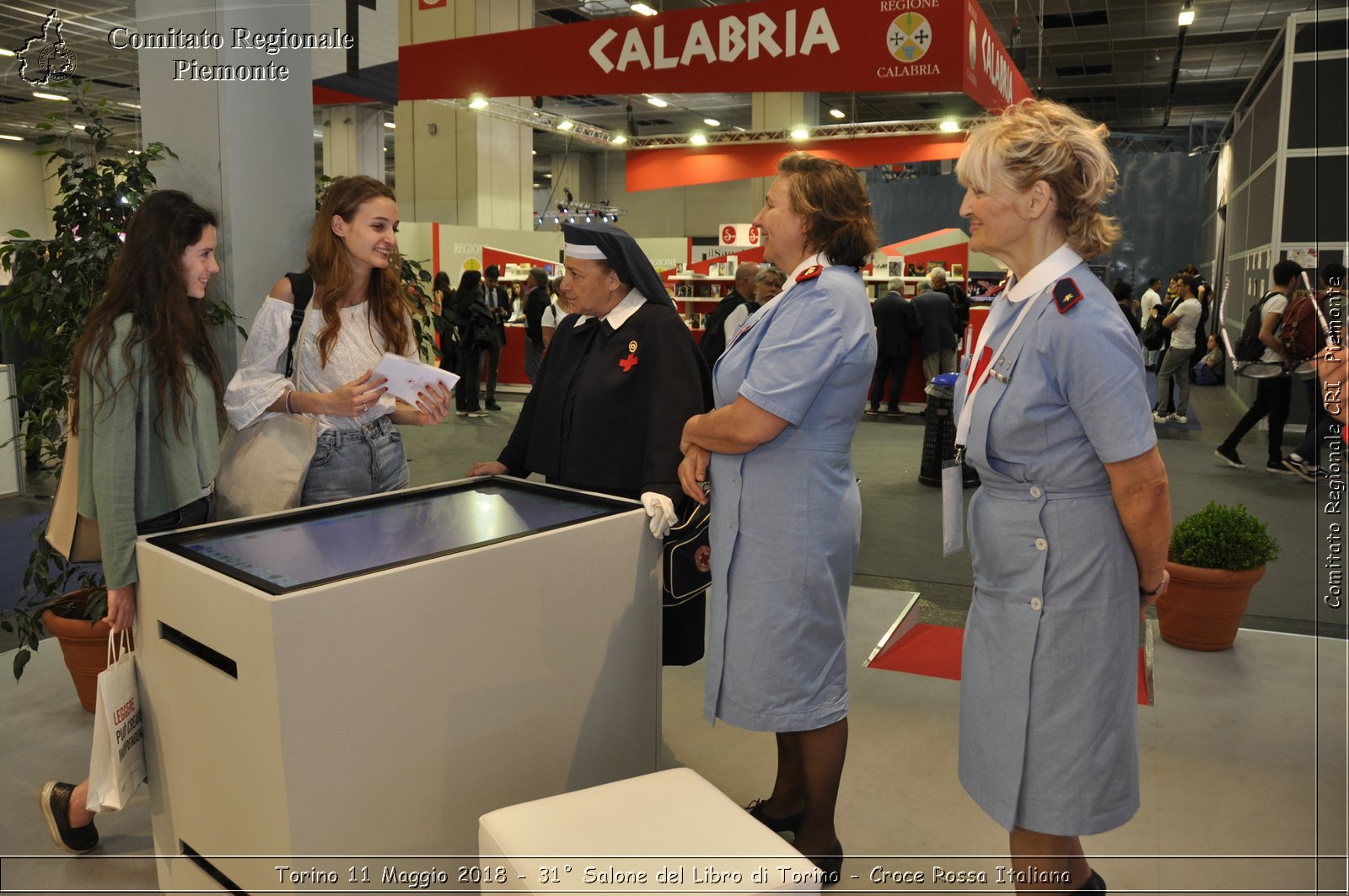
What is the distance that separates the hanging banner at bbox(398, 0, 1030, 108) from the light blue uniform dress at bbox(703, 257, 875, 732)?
12.3 feet

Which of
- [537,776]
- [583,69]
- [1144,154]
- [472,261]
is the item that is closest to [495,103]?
[472,261]

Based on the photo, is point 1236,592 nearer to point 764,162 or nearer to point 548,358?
point 548,358

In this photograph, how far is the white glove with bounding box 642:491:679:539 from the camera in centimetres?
222

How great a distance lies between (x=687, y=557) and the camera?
92.0 inches

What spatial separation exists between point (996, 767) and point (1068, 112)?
1.12 metres

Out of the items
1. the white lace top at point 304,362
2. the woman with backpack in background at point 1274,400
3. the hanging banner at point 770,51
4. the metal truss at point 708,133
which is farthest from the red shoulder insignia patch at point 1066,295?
the metal truss at point 708,133

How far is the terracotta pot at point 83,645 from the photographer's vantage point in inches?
114

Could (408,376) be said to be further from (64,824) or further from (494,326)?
(494,326)

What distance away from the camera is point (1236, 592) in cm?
366

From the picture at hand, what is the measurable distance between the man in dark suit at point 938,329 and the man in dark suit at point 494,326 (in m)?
4.57

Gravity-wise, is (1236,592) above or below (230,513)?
below

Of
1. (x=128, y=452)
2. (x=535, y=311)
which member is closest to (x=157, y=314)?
(x=128, y=452)

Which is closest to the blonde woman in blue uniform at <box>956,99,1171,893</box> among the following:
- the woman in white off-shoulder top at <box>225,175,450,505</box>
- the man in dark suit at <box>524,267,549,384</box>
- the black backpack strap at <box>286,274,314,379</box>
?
the woman in white off-shoulder top at <box>225,175,450,505</box>

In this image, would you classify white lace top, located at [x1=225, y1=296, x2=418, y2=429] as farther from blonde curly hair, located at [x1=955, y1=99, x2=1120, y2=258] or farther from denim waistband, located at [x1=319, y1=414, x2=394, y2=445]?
blonde curly hair, located at [x1=955, y1=99, x2=1120, y2=258]
